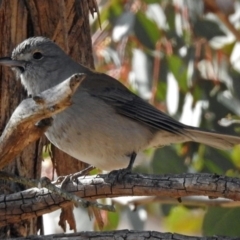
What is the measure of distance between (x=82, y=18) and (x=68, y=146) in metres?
0.61

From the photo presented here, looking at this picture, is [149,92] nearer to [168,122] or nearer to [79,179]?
[168,122]

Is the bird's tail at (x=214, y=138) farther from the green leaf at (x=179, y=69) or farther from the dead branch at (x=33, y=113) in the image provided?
the dead branch at (x=33, y=113)

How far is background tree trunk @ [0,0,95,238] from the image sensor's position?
3.39m

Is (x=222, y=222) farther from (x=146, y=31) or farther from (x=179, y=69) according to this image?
(x=146, y=31)

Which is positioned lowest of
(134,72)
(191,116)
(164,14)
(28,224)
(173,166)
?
(28,224)

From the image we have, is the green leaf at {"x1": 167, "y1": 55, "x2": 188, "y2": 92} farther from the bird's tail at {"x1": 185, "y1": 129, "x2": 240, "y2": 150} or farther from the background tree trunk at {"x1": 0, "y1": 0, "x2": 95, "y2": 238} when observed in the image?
the background tree trunk at {"x1": 0, "y1": 0, "x2": 95, "y2": 238}

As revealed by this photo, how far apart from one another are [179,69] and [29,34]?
5.22 ft

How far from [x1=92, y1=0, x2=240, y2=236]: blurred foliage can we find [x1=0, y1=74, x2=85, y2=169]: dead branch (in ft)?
7.67

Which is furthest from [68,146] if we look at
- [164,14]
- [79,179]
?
[164,14]

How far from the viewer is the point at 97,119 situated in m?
3.57

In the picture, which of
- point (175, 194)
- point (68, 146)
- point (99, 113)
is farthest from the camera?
point (99, 113)

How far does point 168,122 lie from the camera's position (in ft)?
12.6

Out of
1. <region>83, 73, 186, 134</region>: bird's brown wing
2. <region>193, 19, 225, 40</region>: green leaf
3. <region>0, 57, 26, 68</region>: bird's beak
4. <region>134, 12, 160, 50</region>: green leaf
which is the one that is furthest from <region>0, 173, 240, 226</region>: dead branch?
<region>193, 19, 225, 40</region>: green leaf

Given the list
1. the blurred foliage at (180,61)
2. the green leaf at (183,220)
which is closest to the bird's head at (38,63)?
the blurred foliage at (180,61)
